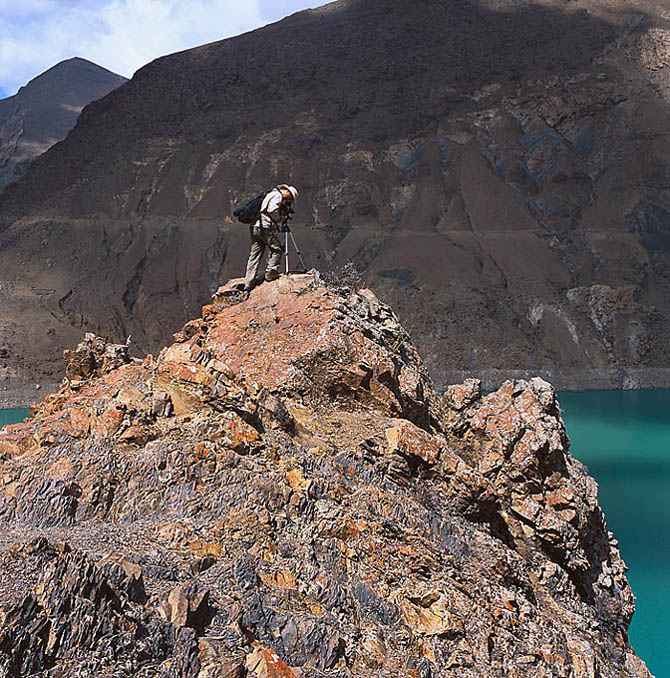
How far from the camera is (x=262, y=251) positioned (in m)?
8.39

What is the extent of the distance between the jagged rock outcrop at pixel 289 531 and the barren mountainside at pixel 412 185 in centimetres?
2816

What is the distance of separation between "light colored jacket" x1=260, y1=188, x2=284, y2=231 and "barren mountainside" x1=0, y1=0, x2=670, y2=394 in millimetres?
26729

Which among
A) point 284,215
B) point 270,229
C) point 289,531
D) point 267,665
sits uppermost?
point 284,215

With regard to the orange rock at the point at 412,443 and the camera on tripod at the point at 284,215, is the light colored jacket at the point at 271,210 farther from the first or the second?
the orange rock at the point at 412,443

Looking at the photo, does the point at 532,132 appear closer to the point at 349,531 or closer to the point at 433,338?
the point at 433,338

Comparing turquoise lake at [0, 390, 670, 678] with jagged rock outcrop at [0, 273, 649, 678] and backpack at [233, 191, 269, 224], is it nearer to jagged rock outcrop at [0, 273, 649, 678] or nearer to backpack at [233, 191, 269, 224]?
jagged rock outcrop at [0, 273, 649, 678]

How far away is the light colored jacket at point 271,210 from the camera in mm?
8023

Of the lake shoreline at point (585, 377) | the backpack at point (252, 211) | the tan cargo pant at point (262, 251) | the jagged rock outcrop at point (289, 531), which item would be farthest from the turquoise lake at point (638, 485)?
the backpack at point (252, 211)

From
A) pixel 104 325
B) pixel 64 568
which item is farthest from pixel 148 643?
pixel 104 325

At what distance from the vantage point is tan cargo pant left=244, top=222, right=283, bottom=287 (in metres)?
8.11

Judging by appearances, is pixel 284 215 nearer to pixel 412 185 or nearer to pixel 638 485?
pixel 638 485

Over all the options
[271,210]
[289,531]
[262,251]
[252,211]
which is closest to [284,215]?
[271,210]

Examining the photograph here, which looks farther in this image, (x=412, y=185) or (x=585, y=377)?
(x=412, y=185)

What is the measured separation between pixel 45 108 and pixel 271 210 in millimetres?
100498
